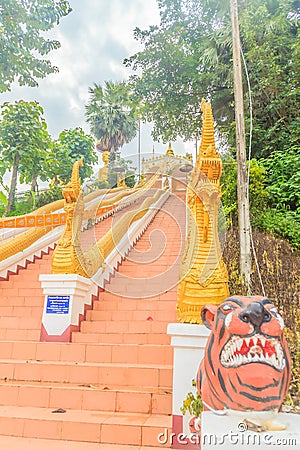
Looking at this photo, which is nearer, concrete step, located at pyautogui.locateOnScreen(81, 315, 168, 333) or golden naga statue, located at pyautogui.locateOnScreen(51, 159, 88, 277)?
concrete step, located at pyautogui.locateOnScreen(81, 315, 168, 333)

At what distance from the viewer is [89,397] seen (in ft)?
11.5

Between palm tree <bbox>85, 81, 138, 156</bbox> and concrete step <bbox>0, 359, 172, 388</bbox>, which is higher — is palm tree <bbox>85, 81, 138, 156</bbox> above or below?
above

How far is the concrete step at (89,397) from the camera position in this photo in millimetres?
3371

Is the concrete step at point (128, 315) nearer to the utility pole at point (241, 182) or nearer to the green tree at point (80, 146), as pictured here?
the utility pole at point (241, 182)

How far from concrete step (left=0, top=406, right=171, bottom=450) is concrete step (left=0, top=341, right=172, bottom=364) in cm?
78

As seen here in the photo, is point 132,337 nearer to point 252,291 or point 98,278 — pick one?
point 98,278

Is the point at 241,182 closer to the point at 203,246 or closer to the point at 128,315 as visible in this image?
the point at 128,315

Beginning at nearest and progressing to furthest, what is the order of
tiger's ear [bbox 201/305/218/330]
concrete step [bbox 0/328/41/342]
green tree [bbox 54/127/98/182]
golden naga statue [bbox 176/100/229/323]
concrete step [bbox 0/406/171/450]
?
1. tiger's ear [bbox 201/305/218/330]
2. concrete step [bbox 0/406/171/450]
3. golden naga statue [bbox 176/100/229/323]
4. concrete step [bbox 0/328/41/342]
5. green tree [bbox 54/127/98/182]

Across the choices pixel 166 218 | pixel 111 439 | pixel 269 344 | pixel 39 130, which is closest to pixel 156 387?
pixel 111 439

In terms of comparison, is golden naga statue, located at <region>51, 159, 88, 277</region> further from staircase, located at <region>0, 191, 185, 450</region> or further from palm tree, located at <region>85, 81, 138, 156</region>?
palm tree, located at <region>85, 81, 138, 156</region>

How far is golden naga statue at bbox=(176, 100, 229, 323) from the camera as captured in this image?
11.0 feet

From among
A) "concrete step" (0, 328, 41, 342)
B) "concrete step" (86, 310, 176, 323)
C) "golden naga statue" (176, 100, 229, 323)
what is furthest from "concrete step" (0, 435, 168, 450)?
"concrete step" (86, 310, 176, 323)

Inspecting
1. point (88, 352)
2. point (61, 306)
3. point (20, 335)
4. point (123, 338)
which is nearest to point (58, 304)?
point (61, 306)

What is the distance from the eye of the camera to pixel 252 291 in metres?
5.64
